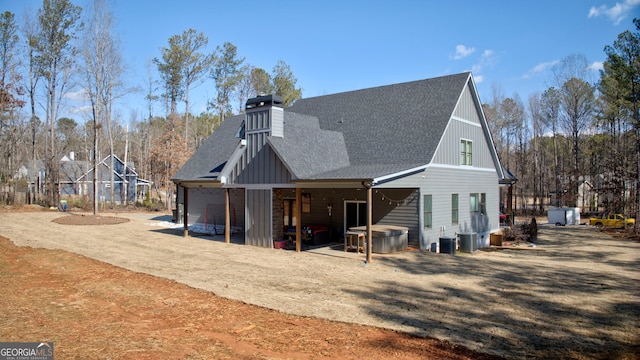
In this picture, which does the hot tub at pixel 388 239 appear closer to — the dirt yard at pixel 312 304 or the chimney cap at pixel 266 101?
the dirt yard at pixel 312 304

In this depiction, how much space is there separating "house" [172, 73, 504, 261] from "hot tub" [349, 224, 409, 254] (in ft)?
0.87

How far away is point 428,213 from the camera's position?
16125 mm

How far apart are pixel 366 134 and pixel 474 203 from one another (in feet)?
21.0

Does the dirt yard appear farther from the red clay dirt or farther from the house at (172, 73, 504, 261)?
the house at (172, 73, 504, 261)

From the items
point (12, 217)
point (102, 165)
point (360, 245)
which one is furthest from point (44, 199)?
point (360, 245)

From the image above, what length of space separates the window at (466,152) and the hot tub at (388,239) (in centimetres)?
583

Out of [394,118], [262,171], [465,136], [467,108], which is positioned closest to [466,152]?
[465,136]

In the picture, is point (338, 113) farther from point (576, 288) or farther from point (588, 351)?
point (588, 351)

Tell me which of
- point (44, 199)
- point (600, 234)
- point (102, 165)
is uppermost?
point (102, 165)

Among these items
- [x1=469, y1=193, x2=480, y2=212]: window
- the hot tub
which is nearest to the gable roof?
the hot tub

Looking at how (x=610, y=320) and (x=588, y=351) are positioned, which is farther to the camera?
(x=610, y=320)

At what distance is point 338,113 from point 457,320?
50.3ft

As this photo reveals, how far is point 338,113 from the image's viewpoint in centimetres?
2142

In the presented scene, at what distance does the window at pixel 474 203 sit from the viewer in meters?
19.8
